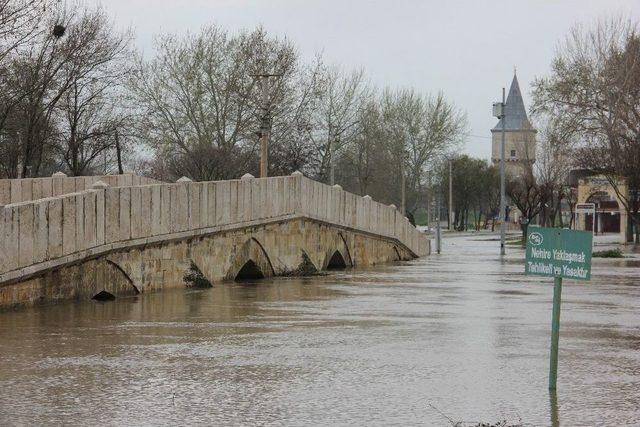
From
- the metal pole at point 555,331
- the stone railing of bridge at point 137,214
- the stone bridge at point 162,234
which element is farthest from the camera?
the stone bridge at point 162,234

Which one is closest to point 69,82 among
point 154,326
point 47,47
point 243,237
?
point 47,47

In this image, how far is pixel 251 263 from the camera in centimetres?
2681

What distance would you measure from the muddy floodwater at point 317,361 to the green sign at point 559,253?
1.01 meters

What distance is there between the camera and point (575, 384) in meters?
9.88

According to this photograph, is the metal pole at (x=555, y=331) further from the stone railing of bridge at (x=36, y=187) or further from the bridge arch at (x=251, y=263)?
the stone railing of bridge at (x=36, y=187)

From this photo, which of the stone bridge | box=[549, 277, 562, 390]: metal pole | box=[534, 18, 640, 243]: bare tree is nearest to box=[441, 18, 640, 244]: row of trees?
box=[534, 18, 640, 243]: bare tree

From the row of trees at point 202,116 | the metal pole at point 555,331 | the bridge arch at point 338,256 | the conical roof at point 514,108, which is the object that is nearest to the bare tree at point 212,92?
the row of trees at point 202,116

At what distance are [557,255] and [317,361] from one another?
10.0ft

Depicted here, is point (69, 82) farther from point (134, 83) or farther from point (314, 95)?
point (314, 95)

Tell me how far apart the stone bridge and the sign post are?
28.1 ft

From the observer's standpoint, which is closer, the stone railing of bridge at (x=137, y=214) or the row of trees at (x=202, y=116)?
the stone railing of bridge at (x=137, y=214)

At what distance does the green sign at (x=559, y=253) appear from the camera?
30.0 ft

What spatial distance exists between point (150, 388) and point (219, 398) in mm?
767

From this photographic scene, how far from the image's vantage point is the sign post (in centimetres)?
914
